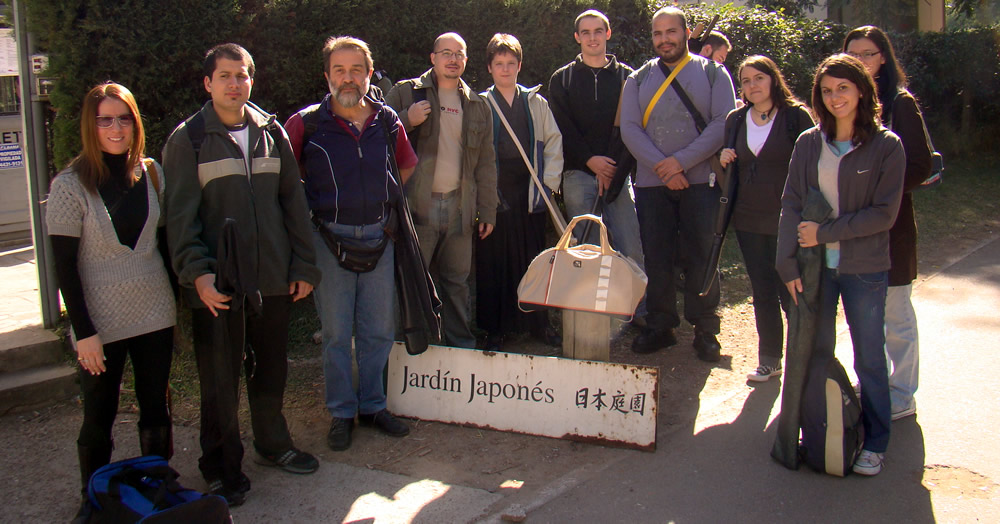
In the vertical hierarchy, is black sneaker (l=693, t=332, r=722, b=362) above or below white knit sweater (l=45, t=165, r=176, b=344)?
below

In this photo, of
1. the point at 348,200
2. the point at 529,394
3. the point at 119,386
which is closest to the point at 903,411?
the point at 529,394

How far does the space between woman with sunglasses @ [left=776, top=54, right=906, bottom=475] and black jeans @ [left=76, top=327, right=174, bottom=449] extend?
2843 millimetres

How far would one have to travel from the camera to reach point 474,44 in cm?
625

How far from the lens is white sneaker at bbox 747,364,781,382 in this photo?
4.90 meters

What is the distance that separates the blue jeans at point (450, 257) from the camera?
186 inches

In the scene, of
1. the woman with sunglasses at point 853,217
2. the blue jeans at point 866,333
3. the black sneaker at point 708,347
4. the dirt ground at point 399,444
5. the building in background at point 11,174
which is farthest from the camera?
the building in background at point 11,174

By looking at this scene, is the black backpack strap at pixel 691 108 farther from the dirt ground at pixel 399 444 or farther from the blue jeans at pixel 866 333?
the blue jeans at pixel 866 333

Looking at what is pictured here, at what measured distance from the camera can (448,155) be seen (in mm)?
4688

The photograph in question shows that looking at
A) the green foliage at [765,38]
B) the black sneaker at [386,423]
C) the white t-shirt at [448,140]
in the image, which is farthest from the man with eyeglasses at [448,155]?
the green foliage at [765,38]

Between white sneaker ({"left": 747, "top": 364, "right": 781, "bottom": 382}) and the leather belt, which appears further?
white sneaker ({"left": 747, "top": 364, "right": 781, "bottom": 382})

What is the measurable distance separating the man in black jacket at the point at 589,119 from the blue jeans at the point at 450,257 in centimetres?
89

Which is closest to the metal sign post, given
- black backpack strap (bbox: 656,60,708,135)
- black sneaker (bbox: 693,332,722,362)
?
black backpack strap (bbox: 656,60,708,135)

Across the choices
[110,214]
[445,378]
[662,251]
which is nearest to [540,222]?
[662,251]

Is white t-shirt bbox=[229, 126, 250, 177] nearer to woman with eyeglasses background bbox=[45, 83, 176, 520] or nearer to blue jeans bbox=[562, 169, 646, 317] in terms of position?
woman with eyeglasses background bbox=[45, 83, 176, 520]
